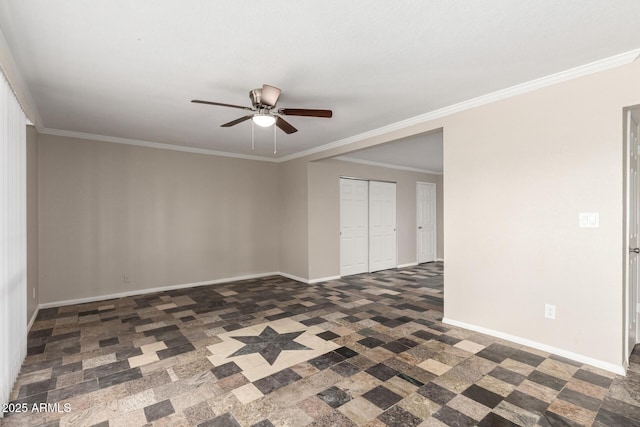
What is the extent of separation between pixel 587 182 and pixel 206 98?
143 inches

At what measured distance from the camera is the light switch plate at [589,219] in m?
2.63

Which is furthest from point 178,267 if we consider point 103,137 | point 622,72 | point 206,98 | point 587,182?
point 622,72

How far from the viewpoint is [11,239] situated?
8.04 ft

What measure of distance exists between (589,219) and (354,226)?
14.0 ft

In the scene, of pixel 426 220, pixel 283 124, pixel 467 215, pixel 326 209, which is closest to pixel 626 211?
pixel 467 215

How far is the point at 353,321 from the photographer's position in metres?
3.81

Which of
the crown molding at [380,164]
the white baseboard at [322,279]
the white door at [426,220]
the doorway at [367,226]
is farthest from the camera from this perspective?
the white door at [426,220]

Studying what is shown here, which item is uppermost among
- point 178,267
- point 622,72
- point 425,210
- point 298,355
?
point 622,72

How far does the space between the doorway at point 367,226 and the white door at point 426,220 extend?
102 centimetres

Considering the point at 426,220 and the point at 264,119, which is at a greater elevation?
the point at 264,119

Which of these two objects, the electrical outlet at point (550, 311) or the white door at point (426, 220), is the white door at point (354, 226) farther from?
the electrical outlet at point (550, 311)

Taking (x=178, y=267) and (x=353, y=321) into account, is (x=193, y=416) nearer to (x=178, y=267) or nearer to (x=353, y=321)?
(x=353, y=321)

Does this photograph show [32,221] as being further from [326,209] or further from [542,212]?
[542,212]

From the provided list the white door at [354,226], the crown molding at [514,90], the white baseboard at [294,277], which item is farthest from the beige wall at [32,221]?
the white door at [354,226]
